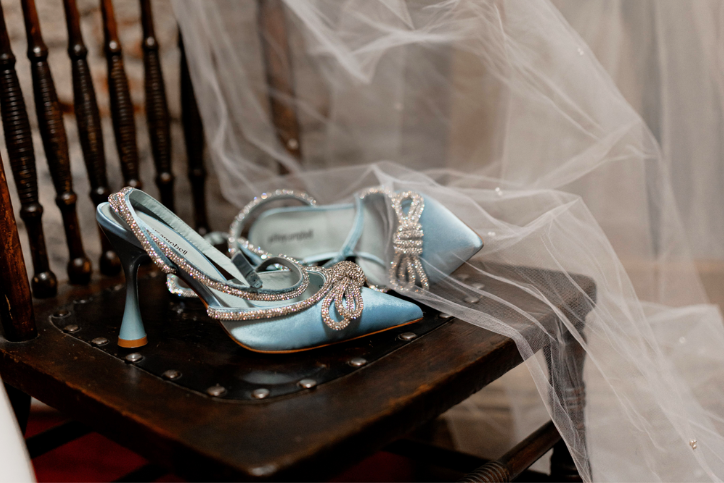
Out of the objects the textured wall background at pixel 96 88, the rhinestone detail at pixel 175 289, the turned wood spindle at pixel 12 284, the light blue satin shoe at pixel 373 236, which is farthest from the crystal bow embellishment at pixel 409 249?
the textured wall background at pixel 96 88

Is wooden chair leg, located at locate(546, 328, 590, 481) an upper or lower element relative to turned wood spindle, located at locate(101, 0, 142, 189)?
lower

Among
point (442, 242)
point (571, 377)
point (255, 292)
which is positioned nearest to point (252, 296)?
point (255, 292)

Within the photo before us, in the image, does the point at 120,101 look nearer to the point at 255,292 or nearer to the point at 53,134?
the point at 53,134

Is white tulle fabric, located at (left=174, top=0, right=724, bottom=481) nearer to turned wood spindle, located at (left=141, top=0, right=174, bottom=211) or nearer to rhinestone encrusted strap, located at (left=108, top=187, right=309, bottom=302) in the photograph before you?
turned wood spindle, located at (left=141, top=0, right=174, bottom=211)

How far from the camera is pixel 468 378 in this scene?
1.53 feet

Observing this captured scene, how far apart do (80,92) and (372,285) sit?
0.42 m

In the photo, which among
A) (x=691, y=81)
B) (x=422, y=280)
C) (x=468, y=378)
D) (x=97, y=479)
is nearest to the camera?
(x=468, y=378)

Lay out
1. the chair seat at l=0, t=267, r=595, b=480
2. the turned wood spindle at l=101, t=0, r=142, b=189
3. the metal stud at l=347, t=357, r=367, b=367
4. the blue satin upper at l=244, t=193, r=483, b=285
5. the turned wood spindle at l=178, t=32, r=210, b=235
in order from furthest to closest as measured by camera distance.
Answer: the turned wood spindle at l=178, t=32, r=210, b=235 < the turned wood spindle at l=101, t=0, r=142, b=189 < the blue satin upper at l=244, t=193, r=483, b=285 < the metal stud at l=347, t=357, r=367, b=367 < the chair seat at l=0, t=267, r=595, b=480

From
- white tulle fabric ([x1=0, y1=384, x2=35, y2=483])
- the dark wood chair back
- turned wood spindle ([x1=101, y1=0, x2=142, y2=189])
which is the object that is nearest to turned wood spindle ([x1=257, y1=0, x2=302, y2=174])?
the dark wood chair back

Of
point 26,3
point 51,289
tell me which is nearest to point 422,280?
point 51,289

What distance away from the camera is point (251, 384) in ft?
1.44

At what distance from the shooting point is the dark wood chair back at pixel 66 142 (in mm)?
527

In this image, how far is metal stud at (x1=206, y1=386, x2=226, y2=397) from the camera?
1.39ft

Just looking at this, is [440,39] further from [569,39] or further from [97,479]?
[97,479]
